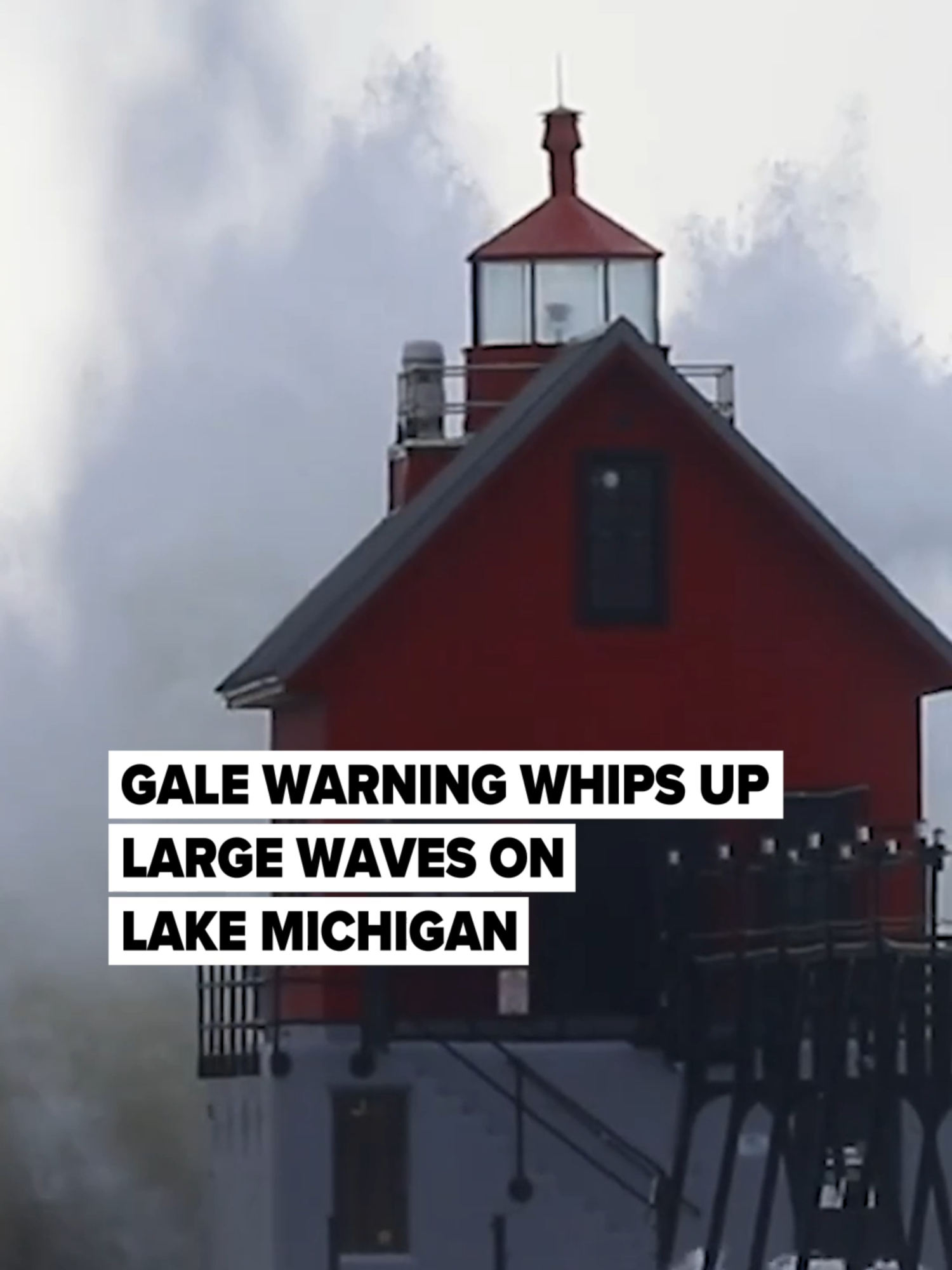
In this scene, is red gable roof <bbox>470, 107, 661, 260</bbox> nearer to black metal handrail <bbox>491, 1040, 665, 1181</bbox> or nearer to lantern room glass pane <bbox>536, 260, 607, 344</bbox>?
lantern room glass pane <bbox>536, 260, 607, 344</bbox>

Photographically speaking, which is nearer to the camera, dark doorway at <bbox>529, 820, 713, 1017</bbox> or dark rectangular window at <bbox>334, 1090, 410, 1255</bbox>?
dark rectangular window at <bbox>334, 1090, 410, 1255</bbox>

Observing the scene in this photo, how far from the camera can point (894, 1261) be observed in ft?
162

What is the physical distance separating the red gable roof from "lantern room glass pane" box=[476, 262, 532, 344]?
137 millimetres

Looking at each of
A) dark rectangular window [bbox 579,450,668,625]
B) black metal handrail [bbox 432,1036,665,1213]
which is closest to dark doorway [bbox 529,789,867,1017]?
black metal handrail [bbox 432,1036,665,1213]

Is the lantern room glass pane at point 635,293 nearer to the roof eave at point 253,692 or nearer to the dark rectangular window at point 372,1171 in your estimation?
the roof eave at point 253,692

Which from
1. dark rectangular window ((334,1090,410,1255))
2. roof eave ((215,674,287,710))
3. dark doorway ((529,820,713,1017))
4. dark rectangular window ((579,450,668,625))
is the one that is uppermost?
dark rectangular window ((579,450,668,625))

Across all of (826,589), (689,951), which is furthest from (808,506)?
(689,951)

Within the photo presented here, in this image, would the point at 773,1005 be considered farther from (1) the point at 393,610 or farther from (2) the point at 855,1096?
(1) the point at 393,610

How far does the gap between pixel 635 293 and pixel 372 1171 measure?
9.64m

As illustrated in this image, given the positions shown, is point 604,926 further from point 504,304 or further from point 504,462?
point 504,304

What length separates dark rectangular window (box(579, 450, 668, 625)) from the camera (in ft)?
173

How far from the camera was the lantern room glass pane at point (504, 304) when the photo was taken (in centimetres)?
5691

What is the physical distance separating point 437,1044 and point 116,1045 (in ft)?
73.5

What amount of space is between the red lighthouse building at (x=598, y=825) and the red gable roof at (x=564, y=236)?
2.69m
